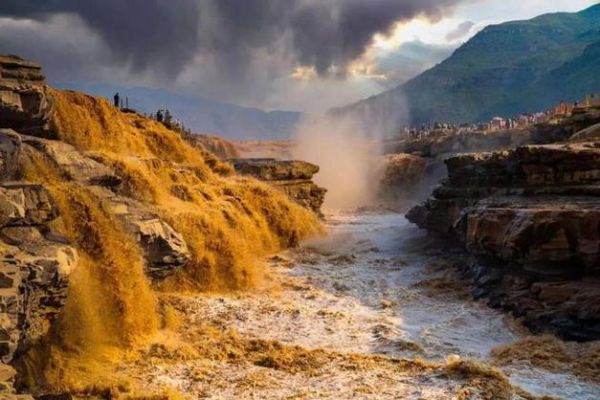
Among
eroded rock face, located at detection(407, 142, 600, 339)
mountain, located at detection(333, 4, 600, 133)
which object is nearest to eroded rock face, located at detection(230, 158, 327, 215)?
eroded rock face, located at detection(407, 142, 600, 339)

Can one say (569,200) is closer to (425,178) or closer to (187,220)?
(187,220)

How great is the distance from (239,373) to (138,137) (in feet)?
37.2

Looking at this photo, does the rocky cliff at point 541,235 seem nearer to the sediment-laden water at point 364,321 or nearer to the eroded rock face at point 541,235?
the eroded rock face at point 541,235

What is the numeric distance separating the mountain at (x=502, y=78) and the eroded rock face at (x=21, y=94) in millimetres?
96254

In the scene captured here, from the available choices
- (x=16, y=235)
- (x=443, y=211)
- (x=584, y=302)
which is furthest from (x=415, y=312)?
(x=16, y=235)

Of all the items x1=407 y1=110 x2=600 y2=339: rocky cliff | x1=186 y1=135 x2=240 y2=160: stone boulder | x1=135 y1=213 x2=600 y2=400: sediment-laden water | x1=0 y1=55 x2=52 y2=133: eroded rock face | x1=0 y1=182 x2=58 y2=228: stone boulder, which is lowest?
x1=135 y1=213 x2=600 y2=400: sediment-laden water

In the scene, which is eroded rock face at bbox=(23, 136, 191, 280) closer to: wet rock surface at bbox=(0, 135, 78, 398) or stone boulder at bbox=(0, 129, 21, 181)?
stone boulder at bbox=(0, 129, 21, 181)

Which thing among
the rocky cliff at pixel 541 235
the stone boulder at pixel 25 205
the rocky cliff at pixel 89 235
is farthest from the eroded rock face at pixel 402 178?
the stone boulder at pixel 25 205

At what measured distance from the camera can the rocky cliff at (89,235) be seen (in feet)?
25.6

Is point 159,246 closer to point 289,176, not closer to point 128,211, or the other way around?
point 128,211

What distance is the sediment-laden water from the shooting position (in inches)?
324

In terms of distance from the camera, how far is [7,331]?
6.86 metres

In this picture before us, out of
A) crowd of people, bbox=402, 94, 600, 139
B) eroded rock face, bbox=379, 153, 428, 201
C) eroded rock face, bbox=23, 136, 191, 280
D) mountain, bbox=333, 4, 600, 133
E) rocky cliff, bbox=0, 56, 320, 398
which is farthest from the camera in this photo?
mountain, bbox=333, 4, 600, 133

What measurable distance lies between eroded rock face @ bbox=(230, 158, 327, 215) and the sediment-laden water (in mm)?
5232
